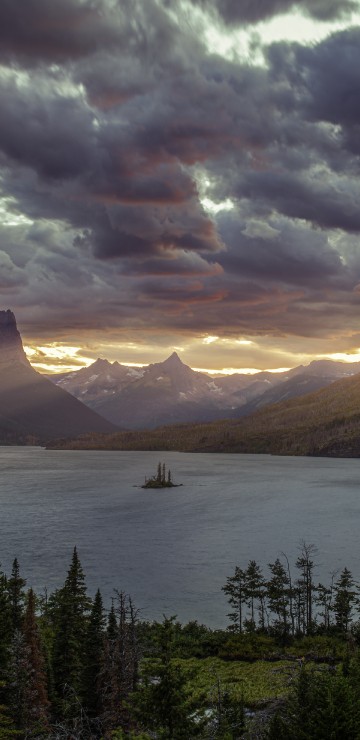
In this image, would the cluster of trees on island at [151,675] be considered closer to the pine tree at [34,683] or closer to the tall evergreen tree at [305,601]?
the pine tree at [34,683]

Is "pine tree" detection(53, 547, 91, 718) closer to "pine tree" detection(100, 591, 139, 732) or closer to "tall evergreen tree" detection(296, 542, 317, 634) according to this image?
"pine tree" detection(100, 591, 139, 732)

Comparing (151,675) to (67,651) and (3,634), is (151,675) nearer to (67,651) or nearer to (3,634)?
(3,634)

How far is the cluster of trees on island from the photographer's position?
24859mm

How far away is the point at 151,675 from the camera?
960 inches

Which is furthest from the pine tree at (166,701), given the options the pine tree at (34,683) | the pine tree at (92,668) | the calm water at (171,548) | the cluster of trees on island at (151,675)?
the calm water at (171,548)

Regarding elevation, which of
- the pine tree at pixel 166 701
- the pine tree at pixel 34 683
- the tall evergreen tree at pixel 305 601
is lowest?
the tall evergreen tree at pixel 305 601

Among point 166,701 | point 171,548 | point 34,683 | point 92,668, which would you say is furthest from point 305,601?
point 166,701

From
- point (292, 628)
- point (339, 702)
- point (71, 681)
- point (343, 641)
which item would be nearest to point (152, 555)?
point (292, 628)

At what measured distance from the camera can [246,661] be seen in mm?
68812

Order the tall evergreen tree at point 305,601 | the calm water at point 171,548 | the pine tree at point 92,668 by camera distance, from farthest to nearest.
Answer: the calm water at point 171,548 → the tall evergreen tree at point 305,601 → the pine tree at point 92,668

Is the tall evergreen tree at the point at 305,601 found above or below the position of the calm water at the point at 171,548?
above

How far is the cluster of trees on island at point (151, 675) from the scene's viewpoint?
81.6 feet

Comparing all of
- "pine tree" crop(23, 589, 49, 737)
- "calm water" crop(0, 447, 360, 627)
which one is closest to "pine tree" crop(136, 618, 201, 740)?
"pine tree" crop(23, 589, 49, 737)

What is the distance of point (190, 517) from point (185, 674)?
17422 cm
